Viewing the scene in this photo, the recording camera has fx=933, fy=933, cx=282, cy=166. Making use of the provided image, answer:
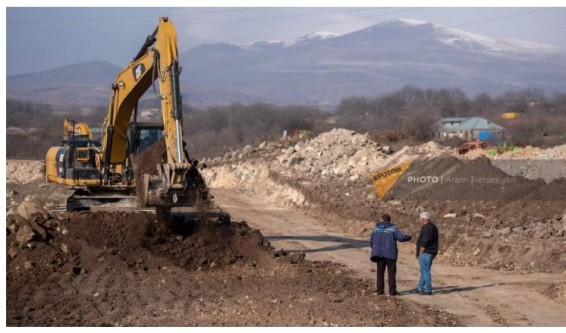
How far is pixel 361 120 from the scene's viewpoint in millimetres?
94625

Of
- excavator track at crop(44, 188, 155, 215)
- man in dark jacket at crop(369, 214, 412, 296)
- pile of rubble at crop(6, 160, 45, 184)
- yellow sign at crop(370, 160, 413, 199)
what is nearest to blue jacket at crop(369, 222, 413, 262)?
man in dark jacket at crop(369, 214, 412, 296)

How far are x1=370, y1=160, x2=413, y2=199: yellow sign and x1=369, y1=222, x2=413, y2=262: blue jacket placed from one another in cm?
1354

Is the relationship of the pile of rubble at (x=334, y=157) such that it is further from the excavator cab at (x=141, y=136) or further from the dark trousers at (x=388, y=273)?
the dark trousers at (x=388, y=273)

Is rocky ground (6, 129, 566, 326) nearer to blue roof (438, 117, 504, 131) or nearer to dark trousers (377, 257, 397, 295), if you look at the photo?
dark trousers (377, 257, 397, 295)

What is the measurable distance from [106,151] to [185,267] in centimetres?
470

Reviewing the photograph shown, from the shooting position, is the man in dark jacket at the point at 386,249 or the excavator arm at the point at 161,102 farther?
the excavator arm at the point at 161,102

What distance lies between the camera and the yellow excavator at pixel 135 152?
15492 mm

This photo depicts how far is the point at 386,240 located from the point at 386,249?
0.13m

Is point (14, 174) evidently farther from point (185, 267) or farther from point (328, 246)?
point (185, 267)

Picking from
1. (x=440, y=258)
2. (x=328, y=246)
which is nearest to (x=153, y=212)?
(x=328, y=246)

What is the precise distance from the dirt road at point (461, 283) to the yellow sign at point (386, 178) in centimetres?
→ 344

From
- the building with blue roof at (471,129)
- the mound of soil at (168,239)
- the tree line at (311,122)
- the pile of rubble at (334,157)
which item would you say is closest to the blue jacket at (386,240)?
the mound of soil at (168,239)

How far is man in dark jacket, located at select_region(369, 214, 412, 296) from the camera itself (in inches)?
550

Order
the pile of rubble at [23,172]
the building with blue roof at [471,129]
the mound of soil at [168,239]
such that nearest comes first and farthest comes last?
the mound of soil at [168,239]
the pile of rubble at [23,172]
the building with blue roof at [471,129]
